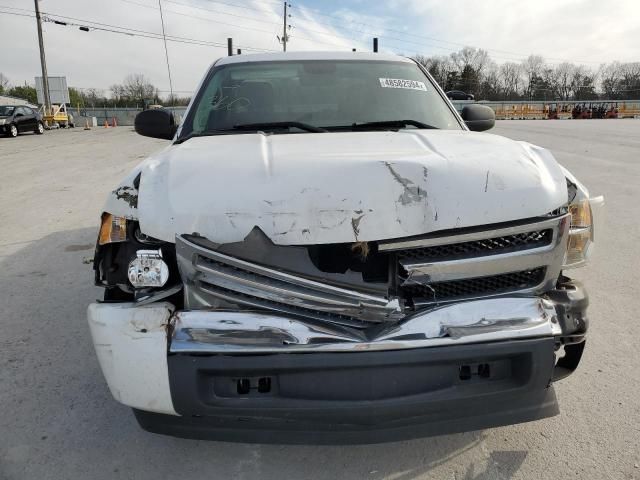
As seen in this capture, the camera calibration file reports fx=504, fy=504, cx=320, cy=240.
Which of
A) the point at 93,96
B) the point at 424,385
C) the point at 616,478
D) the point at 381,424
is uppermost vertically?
the point at 93,96

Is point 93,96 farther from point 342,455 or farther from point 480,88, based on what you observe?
point 342,455

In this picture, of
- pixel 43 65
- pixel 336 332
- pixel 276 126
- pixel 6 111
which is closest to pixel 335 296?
pixel 336 332

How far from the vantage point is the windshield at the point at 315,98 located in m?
3.01

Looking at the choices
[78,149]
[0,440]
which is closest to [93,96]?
[78,149]

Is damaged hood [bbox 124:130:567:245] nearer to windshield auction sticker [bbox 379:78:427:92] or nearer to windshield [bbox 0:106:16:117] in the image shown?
windshield auction sticker [bbox 379:78:427:92]

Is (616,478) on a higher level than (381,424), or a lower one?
lower

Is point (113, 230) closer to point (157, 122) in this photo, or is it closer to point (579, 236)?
point (157, 122)

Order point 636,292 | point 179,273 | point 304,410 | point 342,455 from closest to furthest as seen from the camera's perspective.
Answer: point 304,410 → point 179,273 → point 342,455 → point 636,292

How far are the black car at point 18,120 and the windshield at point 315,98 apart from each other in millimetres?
24544

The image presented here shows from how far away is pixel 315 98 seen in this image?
320cm

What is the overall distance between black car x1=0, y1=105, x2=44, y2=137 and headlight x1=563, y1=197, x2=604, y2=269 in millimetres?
26555

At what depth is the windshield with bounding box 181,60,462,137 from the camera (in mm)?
3006

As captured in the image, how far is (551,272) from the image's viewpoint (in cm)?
194

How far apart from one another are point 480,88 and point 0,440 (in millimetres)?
83725
